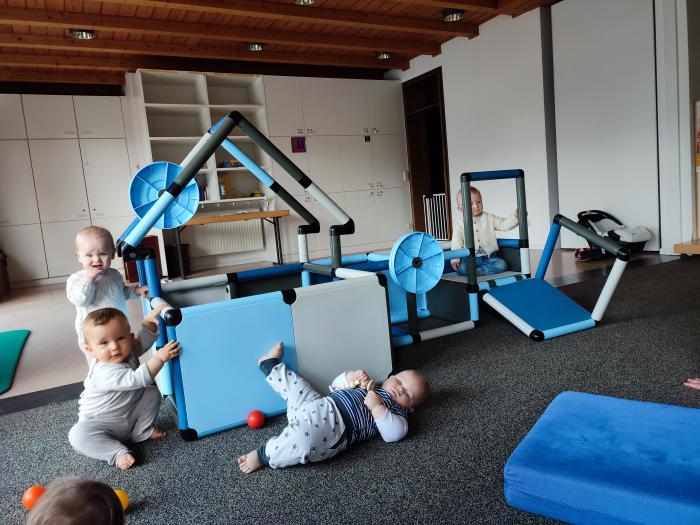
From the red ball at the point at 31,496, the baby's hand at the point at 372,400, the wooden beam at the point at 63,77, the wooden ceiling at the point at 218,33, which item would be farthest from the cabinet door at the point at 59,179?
the baby's hand at the point at 372,400

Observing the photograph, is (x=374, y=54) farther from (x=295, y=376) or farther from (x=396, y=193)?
(x=295, y=376)

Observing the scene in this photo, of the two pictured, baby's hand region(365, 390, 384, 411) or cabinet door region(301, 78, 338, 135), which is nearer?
baby's hand region(365, 390, 384, 411)

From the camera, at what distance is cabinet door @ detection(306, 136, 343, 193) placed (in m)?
7.60

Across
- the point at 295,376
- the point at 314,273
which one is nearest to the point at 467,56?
the point at 314,273

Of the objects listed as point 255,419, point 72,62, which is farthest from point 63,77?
point 255,419

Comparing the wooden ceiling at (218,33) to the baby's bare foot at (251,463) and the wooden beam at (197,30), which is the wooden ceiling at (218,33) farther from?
the baby's bare foot at (251,463)

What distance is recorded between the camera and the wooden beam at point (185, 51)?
555 centimetres

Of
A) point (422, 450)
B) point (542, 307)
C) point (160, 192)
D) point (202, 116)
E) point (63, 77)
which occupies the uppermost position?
point (63, 77)

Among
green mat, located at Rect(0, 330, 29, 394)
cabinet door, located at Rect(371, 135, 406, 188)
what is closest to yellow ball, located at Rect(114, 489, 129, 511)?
green mat, located at Rect(0, 330, 29, 394)

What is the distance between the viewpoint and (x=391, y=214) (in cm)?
830

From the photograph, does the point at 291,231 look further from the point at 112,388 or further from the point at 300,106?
the point at 112,388

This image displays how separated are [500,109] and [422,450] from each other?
572 centimetres

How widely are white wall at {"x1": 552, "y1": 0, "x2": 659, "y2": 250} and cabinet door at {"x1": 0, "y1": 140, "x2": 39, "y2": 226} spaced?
21.4ft

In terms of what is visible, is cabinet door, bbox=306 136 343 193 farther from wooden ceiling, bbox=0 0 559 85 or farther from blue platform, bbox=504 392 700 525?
blue platform, bbox=504 392 700 525
